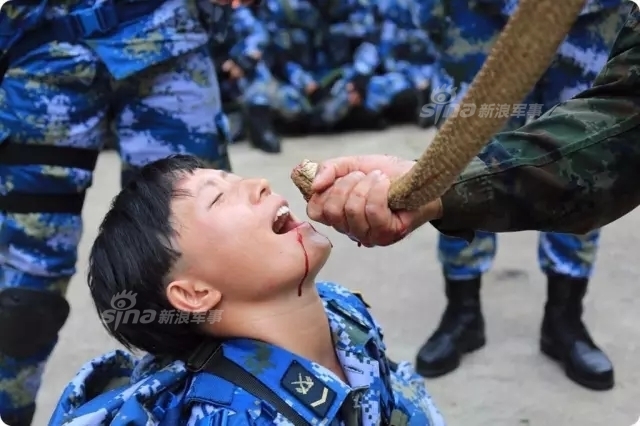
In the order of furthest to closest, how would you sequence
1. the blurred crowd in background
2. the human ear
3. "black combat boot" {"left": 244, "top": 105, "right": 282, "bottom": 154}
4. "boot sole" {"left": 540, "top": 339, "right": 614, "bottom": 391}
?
1. the blurred crowd in background
2. "black combat boot" {"left": 244, "top": 105, "right": 282, "bottom": 154}
3. "boot sole" {"left": 540, "top": 339, "right": 614, "bottom": 391}
4. the human ear

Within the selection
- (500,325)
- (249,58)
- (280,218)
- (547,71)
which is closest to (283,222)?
(280,218)

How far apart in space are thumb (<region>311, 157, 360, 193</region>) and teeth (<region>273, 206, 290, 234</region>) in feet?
0.49

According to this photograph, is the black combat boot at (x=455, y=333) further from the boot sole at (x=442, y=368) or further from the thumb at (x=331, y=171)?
the thumb at (x=331, y=171)

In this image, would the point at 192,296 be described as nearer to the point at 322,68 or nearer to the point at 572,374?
the point at 572,374

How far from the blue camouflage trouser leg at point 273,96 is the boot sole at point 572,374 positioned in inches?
86.3

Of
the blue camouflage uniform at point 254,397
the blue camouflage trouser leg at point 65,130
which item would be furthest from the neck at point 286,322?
the blue camouflage trouser leg at point 65,130

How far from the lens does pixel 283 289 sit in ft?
3.79

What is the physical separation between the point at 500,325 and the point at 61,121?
1.25 m

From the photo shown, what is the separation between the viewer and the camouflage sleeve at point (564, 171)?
1097 millimetres

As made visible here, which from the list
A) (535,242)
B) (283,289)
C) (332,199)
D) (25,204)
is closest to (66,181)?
(25,204)

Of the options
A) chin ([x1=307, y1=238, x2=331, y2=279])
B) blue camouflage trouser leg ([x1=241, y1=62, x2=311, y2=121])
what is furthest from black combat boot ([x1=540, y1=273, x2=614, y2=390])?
blue camouflage trouser leg ([x1=241, y1=62, x2=311, y2=121])

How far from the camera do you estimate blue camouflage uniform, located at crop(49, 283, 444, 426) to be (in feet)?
3.53

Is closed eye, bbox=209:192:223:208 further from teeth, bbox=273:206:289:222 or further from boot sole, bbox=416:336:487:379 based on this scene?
boot sole, bbox=416:336:487:379

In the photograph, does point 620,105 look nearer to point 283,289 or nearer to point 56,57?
point 283,289
